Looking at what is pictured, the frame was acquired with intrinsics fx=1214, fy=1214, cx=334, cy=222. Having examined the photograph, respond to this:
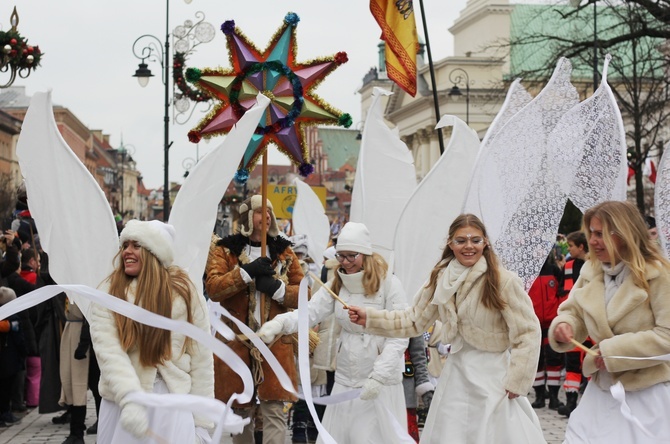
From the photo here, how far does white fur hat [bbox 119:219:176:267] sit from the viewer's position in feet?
19.6

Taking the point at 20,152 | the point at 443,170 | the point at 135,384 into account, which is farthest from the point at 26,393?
the point at 135,384

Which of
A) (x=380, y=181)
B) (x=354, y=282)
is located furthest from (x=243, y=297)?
(x=380, y=181)

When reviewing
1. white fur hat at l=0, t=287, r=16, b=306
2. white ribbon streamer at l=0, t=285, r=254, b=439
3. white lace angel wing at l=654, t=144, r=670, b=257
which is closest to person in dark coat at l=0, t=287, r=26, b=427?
white fur hat at l=0, t=287, r=16, b=306

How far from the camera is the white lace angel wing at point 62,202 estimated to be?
657 cm

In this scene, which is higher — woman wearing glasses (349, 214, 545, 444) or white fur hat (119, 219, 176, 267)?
white fur hat (119, 219, 176, 267)

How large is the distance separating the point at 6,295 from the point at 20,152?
5.20 m

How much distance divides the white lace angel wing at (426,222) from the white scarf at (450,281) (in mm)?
4029

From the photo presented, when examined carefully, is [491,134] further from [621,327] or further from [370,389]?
[621,327]

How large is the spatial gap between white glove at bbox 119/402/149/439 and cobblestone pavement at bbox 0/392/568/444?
5.22m

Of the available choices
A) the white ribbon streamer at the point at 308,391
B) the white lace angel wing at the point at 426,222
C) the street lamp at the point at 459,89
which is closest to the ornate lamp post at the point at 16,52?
the white lace angel wing at the point at 426,222

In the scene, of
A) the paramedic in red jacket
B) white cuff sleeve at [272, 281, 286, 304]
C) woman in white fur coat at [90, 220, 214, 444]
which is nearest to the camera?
woman in white fur coat at [90, 220, 214, 444]

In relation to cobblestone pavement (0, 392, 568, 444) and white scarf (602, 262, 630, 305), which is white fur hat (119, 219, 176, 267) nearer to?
white scarf (602, 262, 630, 305)

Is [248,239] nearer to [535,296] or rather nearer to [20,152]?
[20,152]

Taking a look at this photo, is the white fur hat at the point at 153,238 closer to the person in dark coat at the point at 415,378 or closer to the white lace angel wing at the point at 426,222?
the person in dark coat at the point at 415,378
